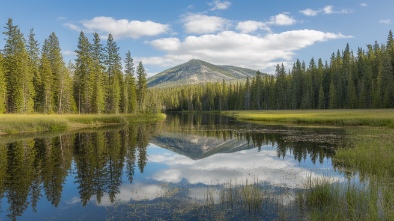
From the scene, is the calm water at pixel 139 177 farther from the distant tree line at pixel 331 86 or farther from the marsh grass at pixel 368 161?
the distant tree line at pixel 331 86

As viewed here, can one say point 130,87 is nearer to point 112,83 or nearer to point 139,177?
point 112,83

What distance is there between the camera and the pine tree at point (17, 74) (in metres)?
56.1

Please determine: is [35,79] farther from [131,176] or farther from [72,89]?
[131,176]

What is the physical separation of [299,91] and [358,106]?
102 feet

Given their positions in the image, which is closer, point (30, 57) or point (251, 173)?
point (251, 173)

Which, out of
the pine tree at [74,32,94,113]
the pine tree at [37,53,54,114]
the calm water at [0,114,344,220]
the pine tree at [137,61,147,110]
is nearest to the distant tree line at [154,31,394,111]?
the pine tree at [137,61,147,110]

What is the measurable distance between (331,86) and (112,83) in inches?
3034

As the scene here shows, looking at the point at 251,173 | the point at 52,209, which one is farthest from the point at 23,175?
the point at 251,173

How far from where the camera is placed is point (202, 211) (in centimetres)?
1005

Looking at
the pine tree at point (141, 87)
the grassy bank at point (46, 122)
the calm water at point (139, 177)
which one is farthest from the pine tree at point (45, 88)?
the calm water at point (139, 177)

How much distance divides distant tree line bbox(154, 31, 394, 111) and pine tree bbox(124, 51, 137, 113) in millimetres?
68073

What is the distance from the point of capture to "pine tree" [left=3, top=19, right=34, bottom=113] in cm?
5609

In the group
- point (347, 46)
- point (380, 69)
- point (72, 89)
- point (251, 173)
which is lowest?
point (251, 173)

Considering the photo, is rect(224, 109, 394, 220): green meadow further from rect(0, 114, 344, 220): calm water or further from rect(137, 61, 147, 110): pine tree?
rect(137, 61, 147, 110): pine tree
